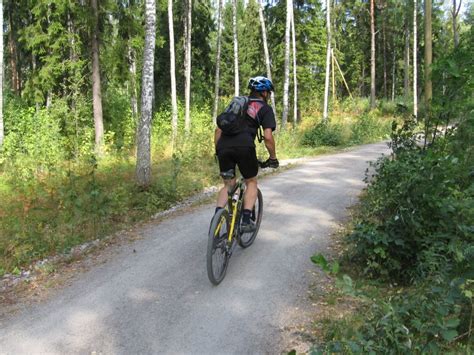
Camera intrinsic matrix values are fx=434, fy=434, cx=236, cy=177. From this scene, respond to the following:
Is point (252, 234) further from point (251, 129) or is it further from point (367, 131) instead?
point (367, 131)

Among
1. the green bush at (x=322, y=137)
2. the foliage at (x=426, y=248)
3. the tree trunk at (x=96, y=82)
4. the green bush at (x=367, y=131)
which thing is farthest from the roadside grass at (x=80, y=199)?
the green bush at (x=367, y=131)

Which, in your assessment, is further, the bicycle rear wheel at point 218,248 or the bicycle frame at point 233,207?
the bicycle frame at point 233,207

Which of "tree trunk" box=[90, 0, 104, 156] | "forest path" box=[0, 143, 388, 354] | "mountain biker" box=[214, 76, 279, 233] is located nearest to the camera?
"forest path" box=[0, 143, 388, 354]

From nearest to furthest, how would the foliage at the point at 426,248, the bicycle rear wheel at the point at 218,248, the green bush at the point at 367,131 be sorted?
the foliage at the point at 426,248
the bicycle rear wheel at the point at 218,248
the green bush at the point at 367,131

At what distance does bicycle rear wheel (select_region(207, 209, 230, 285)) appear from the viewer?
4.71 meters

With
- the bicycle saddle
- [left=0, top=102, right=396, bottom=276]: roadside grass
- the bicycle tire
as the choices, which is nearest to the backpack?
the bicycle saddle

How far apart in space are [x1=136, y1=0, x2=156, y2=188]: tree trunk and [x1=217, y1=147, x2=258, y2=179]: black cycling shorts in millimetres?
4990

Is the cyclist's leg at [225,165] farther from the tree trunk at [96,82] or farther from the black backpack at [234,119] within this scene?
the tree trunk at [96,82]

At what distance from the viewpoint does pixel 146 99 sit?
381 inches

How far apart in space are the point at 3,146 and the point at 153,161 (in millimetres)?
4643

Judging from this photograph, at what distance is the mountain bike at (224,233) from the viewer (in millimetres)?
4762

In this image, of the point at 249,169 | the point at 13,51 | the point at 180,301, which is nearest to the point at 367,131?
the point at 249,169

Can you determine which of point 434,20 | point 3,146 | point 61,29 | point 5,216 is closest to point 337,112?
point 434,20

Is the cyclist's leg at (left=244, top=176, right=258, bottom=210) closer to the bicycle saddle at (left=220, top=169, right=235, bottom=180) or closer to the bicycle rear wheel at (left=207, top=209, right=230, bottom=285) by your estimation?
the bicycle saddle at (left=220, top=169, right=235, bottom=180)
